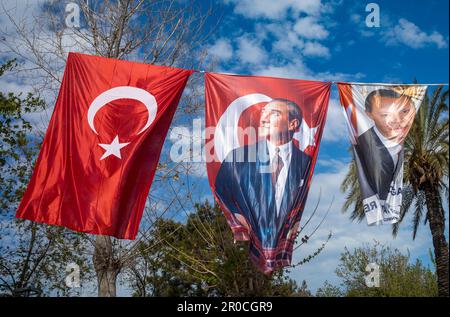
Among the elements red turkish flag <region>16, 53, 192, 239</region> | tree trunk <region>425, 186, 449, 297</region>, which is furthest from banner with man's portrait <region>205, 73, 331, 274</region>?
tree trunk <region>425, 186, 449, 297</region>

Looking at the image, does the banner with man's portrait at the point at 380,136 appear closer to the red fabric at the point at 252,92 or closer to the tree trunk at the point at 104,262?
the red fabric at the point at 252,92

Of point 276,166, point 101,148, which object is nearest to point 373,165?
point 276,166

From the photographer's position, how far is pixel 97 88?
10.3 metres

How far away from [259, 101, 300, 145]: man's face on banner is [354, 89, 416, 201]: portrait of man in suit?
1862 millimetres

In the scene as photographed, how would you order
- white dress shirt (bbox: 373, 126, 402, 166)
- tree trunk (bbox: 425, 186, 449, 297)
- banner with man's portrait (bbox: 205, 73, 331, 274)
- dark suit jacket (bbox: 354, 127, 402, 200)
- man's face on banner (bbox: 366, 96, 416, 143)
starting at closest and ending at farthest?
1. banner with man's portrait (bbox: 205, 73, 331, 274)
2. dark suit jacket (bbox: 354, 127, 402, 200)
3. white dress shirt (bbox: 373, 126, 402, 166)
4. man's face on banner (bbox: 366, 96, 416, 143)
5. tree trunk (bbox: 425, 186, 449, 297)

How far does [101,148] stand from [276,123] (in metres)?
3.46

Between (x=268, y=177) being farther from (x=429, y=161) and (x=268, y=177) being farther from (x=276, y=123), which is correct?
(x=429, y=161)

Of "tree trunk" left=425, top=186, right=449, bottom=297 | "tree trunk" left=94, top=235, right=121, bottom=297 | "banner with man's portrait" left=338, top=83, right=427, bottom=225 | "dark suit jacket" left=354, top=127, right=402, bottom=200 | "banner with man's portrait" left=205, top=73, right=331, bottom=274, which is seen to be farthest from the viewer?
"tree trunk" left=425, top=186, right=449, bottom=297

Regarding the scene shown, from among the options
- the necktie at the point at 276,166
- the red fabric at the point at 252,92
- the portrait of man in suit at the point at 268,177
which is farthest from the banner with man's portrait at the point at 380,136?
the necktie at the point at 276,166

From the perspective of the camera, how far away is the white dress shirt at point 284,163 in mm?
10227

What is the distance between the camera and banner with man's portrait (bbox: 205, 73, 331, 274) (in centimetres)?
991

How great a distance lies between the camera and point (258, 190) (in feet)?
33.3

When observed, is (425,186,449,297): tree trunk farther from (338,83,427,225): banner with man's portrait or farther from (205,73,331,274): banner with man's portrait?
(205,73,331,274): banner with man's portrait
